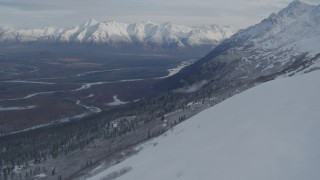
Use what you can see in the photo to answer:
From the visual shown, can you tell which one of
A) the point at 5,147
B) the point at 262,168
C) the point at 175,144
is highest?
the point at 262,168

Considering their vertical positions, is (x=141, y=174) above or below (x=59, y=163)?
above

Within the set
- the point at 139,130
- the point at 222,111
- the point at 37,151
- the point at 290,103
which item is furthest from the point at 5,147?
the point at 290,103

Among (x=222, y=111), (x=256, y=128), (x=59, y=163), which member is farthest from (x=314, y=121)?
(x=59, y=163)

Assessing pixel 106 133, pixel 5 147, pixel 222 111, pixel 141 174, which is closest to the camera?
pixel 141 174

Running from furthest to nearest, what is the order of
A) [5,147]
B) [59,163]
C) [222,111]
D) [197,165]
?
1. [5,147]
2. [59,163]
3. [222,111]
4. [197,165]

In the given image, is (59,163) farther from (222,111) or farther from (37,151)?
(222,111)

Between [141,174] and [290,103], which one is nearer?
[141,174]
